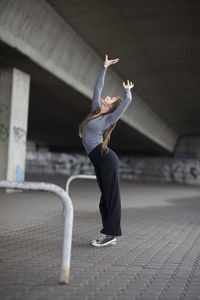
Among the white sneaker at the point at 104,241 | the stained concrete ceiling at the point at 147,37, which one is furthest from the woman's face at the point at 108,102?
the stained concrete ceiling at the point at 147,37

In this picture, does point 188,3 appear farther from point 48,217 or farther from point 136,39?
point 48,217

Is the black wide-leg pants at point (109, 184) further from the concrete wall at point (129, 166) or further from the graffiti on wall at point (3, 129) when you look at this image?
the concrete wall at point (129, 166)

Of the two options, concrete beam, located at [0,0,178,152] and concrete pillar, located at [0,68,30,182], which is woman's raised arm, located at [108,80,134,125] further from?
concrete pillar, located at [0,68,30,182]

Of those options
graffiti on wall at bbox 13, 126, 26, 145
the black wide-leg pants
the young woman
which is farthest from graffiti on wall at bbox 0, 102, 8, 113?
the black wide-leg pants

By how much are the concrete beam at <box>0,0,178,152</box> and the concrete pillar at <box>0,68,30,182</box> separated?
→ 135 centimetres

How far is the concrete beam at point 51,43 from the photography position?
39.0ft

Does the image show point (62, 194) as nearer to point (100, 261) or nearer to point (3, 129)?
point (100, 261)

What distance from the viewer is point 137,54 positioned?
17109mm

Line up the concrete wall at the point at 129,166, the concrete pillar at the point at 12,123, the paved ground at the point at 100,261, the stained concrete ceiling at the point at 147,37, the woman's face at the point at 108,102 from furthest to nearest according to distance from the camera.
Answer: the concrete wall at the point at 129,166 → the concrete pillar at the point at 12,123 → the stained concrete ceiling at the point at 147,37 → the woman's face at the point at 108,102 → the paved ground at the point at 100,261

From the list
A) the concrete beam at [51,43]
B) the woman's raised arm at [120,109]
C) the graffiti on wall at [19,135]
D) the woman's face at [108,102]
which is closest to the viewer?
the woman's raised arm at [120,109]

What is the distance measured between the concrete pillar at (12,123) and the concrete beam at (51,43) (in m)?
1.35

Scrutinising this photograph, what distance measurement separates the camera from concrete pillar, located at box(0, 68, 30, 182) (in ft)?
47.7

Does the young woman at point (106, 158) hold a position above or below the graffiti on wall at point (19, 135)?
below

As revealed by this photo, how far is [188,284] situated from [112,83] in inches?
671
